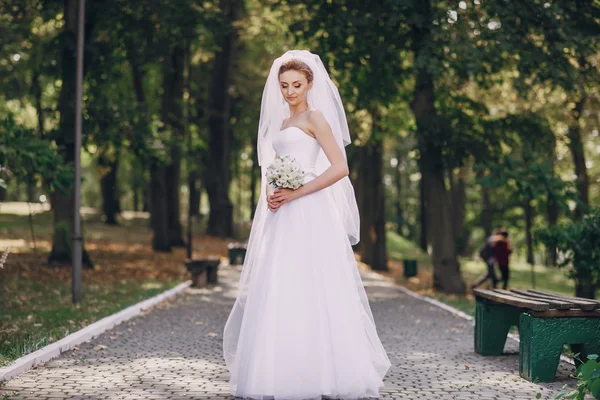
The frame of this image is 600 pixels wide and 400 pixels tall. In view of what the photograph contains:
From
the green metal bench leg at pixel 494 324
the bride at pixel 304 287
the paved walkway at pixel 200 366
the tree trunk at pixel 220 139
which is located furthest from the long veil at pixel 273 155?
the tree trunk at pixel 220 139

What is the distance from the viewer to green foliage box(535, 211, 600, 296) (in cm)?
1225

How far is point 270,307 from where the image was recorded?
604 cm

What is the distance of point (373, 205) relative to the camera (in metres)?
26.8

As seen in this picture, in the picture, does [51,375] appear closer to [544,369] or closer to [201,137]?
[544,369]

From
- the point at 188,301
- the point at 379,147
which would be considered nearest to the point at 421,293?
the point at 188,301

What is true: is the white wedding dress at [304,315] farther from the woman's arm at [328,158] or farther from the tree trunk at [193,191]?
the tree trunk at [193,191]

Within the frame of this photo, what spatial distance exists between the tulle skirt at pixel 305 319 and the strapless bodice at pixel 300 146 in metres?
0.27

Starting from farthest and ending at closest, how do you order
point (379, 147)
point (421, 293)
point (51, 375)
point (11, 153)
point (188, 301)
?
point (379, 147)
point (421, 293)
point (188, 301)
point (11, 153)
point (51, 375)

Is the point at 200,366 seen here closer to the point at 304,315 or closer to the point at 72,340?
the point at 72,340

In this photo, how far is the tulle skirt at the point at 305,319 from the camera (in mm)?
5879

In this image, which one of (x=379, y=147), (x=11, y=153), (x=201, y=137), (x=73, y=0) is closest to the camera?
(x=11, y=153)

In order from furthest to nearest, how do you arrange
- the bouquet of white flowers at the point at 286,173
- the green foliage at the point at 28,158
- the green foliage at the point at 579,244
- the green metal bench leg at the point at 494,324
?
1. the green foliage at the point at 28,158
2. the green foliage at the point at 579,244
3. the green metal bench leg at the point at 494,324
4. the bouquet of white flowers at the point at 286,173

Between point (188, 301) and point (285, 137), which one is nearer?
point (285, 137)

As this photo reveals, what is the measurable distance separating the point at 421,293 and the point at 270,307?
1315 cm
